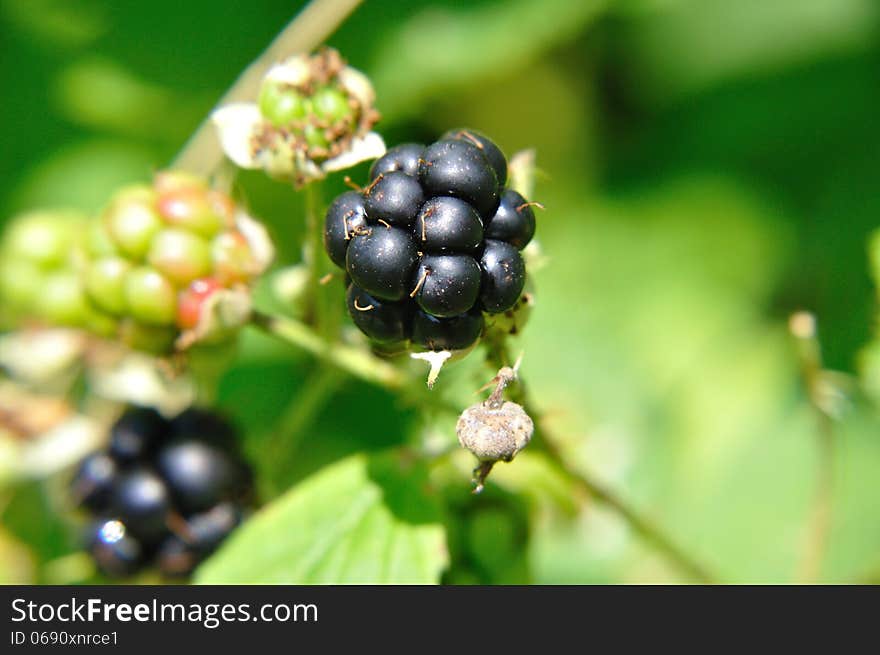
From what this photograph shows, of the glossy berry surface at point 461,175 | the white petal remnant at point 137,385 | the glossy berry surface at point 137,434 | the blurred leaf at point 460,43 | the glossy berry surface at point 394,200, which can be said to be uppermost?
the blurred leaf at point 460,43

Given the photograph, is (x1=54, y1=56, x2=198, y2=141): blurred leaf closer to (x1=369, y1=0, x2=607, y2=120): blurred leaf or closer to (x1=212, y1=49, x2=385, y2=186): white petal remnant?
Answer: (x1=369, y1=0, x2=607, y2=120): blurred leaf

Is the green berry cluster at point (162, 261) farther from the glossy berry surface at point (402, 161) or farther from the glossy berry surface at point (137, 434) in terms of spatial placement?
the glossy berry surface at point (402, 161)

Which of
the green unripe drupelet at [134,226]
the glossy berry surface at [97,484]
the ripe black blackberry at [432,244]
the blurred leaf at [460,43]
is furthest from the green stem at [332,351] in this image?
the blurred leaf at [460,43]

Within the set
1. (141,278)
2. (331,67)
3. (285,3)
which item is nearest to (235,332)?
(141,278)

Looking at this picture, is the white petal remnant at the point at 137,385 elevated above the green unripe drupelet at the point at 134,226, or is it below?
below

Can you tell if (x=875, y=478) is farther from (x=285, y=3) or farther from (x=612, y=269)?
(x=285, y=3)
